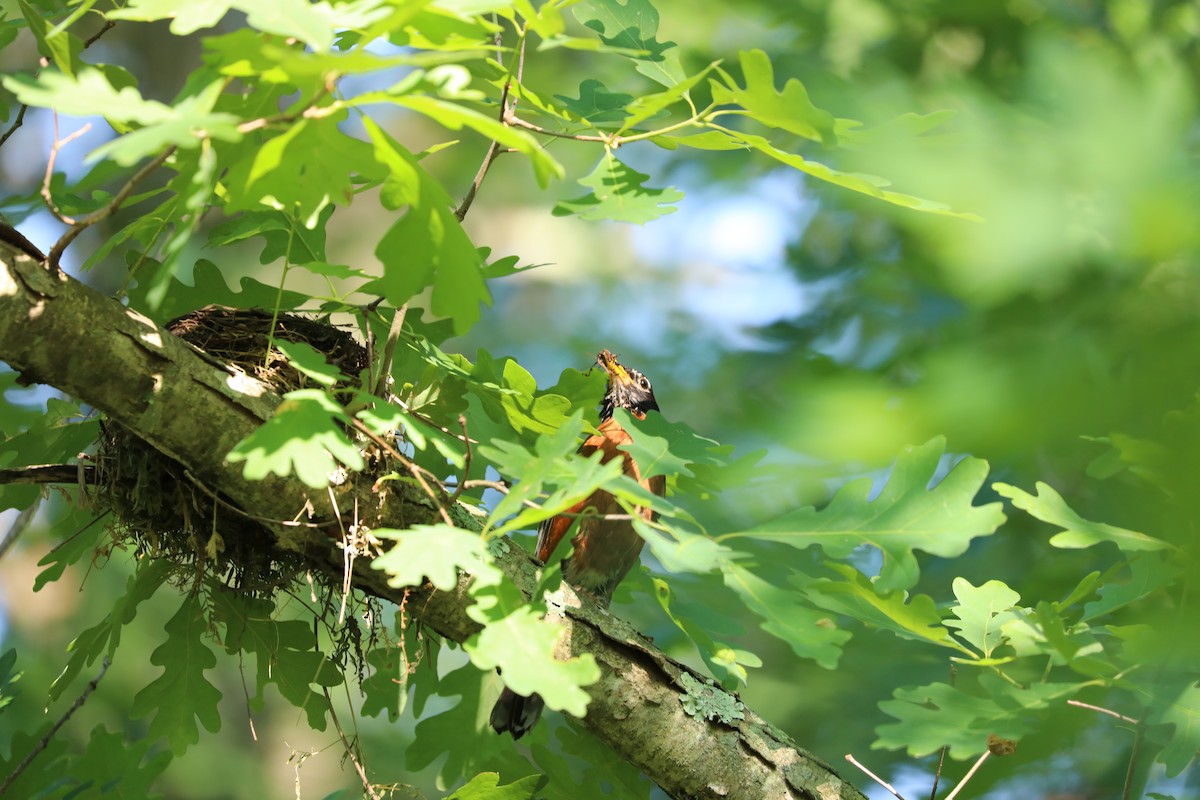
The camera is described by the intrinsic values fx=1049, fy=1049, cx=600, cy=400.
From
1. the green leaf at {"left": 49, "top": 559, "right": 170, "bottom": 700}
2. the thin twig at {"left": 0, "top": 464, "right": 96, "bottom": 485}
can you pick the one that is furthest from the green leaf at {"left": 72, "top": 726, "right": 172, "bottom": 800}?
the thin twig at {"left": 0, "top": 464, "right": 96, "bottom": 485}

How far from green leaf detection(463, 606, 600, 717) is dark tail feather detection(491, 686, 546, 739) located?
4.29ft

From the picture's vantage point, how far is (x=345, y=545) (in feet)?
6.24

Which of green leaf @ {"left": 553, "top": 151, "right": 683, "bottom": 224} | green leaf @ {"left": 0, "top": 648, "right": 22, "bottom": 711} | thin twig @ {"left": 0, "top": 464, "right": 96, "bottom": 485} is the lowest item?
green leaf @ {"left": 0, "top": 648, "right": 22, "bottom": 711}

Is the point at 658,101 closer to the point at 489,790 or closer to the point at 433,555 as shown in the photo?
the point at 433,555

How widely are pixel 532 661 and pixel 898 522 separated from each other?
0.62m

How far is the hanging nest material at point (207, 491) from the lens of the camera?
2.07 m

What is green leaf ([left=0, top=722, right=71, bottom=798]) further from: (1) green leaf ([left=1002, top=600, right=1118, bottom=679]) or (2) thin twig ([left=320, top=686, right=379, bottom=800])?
(1) green leaf ([left=1002, top=600, right=1118, bottom=679])

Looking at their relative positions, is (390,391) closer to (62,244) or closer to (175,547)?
(175,547)

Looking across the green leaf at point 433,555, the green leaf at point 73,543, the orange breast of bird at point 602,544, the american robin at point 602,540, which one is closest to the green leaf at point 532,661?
the green leaf at point 433,555

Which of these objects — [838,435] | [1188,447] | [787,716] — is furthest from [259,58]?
[787,716]

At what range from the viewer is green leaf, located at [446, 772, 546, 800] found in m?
1.98

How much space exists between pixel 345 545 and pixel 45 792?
35.5 inches

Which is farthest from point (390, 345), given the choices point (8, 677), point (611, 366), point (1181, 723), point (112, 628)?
point (611, 366)

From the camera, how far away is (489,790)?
6.57ft
